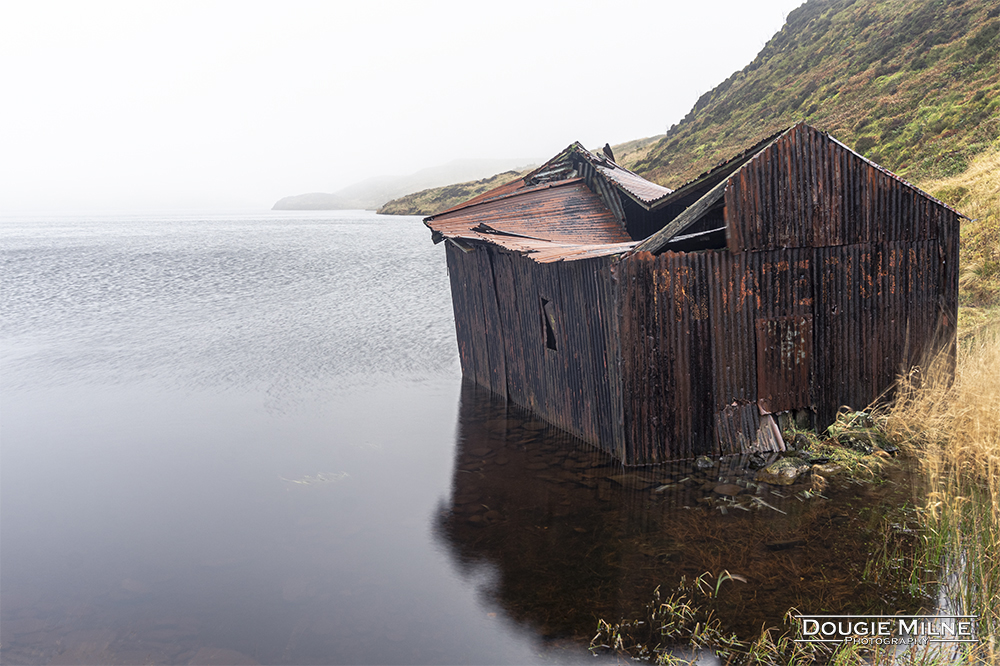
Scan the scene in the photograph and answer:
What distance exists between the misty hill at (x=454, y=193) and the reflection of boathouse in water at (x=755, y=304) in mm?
58995

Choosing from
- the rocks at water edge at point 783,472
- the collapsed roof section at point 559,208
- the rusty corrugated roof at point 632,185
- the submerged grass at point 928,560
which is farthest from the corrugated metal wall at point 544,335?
the submerged grass at point 928,560

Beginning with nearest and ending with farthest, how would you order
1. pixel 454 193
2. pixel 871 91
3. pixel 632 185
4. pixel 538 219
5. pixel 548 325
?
1. pixel 548 325
2. pixel 538 219
3. pixel 632 185
4. pixel 871 91
5. pixel 454 193

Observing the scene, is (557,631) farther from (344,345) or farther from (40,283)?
(40,283)

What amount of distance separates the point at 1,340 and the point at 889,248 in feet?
82.6

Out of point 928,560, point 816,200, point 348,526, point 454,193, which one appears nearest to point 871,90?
point 816,200

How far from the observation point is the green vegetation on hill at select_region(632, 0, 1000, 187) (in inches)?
993

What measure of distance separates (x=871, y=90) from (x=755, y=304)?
32017mm

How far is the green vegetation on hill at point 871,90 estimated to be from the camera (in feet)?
82.7

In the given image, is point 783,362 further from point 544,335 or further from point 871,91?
point 871,91

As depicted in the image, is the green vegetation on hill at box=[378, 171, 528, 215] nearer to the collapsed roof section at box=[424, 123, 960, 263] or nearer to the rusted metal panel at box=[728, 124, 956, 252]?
the collapsed roof section at box=[424, 123, 960, 263]

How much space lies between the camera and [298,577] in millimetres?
7320

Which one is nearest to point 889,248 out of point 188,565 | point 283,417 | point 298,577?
point 298,577

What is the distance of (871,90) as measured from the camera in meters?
34.4

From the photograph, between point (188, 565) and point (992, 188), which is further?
point (992, 188)
